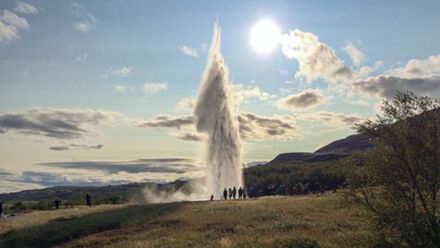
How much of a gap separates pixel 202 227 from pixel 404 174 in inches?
833

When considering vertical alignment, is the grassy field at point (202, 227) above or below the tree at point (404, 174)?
below

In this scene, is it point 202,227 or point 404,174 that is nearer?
point 404,174

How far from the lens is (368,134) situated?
25.6 meters

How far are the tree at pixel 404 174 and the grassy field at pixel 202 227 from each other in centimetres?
191

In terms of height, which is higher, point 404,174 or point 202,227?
point 404,174

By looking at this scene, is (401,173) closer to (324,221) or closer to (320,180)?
(324,221)

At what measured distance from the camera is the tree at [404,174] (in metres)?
24.4

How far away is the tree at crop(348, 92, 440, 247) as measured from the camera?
24375mm

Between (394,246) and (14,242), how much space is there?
30762 millimetres

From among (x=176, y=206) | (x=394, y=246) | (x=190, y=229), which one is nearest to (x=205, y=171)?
(x=176, y=206)

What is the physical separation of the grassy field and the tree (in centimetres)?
191

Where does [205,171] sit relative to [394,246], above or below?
above

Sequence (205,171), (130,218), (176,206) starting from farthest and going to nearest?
(205,171)
(176,206)
(130,218)

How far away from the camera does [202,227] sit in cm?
4212
